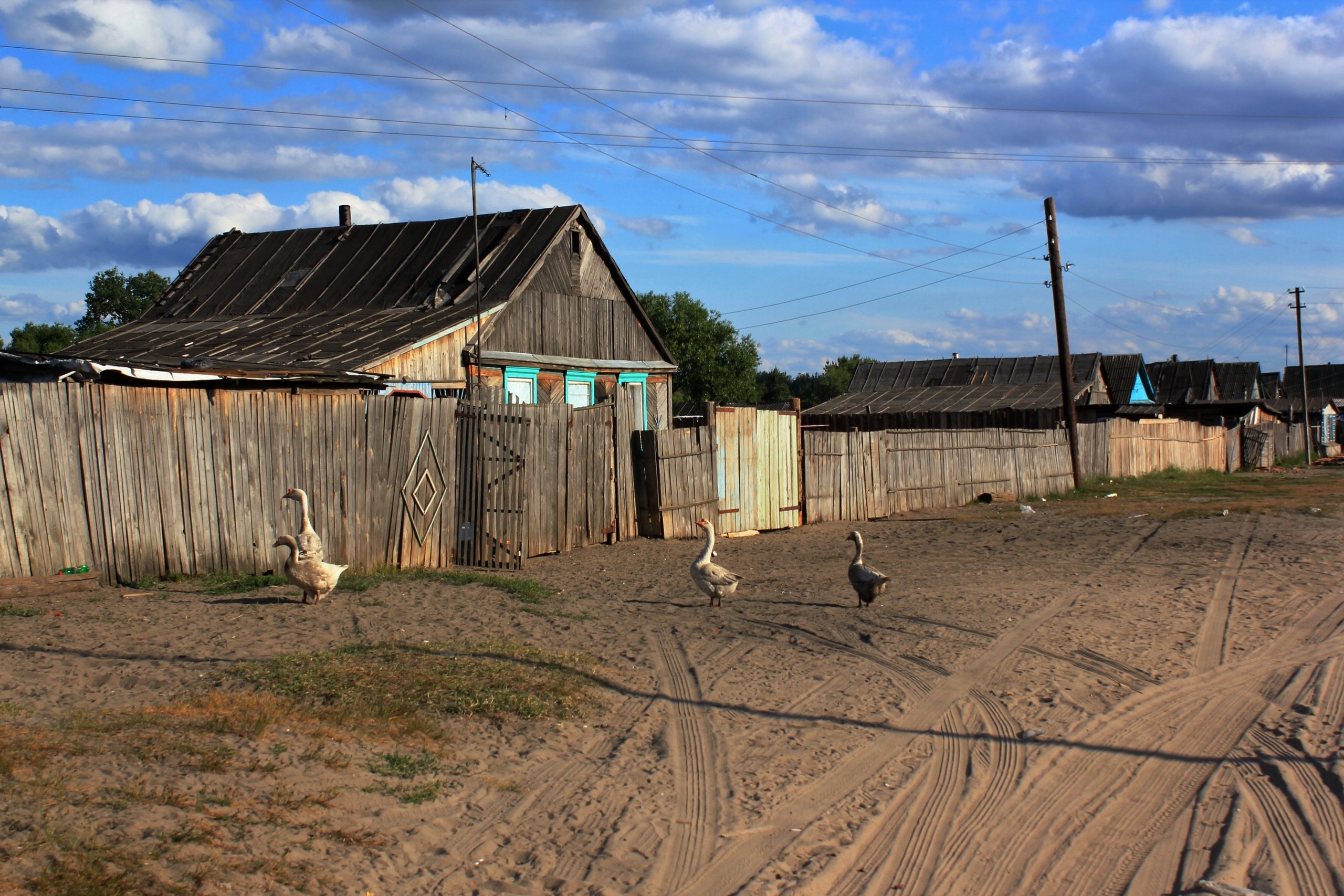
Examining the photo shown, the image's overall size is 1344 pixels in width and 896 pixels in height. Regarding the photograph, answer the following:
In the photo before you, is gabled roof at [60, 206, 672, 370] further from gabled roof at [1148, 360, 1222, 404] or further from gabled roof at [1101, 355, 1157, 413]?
gabled roof at [1148, 360, 1222, 404]

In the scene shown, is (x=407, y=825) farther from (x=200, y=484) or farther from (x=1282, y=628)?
(x=1282, y=628)

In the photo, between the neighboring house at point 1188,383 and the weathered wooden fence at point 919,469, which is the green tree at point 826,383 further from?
the weathered wooden fence at point 919,469

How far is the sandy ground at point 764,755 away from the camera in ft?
14.4

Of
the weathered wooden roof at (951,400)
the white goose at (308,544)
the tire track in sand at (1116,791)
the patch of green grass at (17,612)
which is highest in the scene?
the weathered wooden roof at (951,400)

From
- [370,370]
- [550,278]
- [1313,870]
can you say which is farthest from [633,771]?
[550,278]

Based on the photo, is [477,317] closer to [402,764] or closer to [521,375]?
[521,375]

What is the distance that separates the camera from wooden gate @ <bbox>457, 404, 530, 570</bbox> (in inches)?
497

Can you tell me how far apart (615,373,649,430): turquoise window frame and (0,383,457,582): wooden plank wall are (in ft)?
40.8

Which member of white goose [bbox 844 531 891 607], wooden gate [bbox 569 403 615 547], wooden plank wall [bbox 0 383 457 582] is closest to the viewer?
wooden plank wall [bbox 0 383 457 582]

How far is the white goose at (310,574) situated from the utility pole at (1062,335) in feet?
78.6

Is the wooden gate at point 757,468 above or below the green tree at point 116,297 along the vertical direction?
below

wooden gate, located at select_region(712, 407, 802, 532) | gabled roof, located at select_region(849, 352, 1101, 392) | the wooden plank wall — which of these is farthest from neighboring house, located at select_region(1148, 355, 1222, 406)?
the wooden plank wall

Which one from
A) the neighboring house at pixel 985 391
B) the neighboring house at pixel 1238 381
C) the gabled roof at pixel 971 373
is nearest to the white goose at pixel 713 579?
the neighboring house at pixel 985 391

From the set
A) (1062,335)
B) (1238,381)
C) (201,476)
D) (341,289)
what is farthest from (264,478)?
(1238,381)
